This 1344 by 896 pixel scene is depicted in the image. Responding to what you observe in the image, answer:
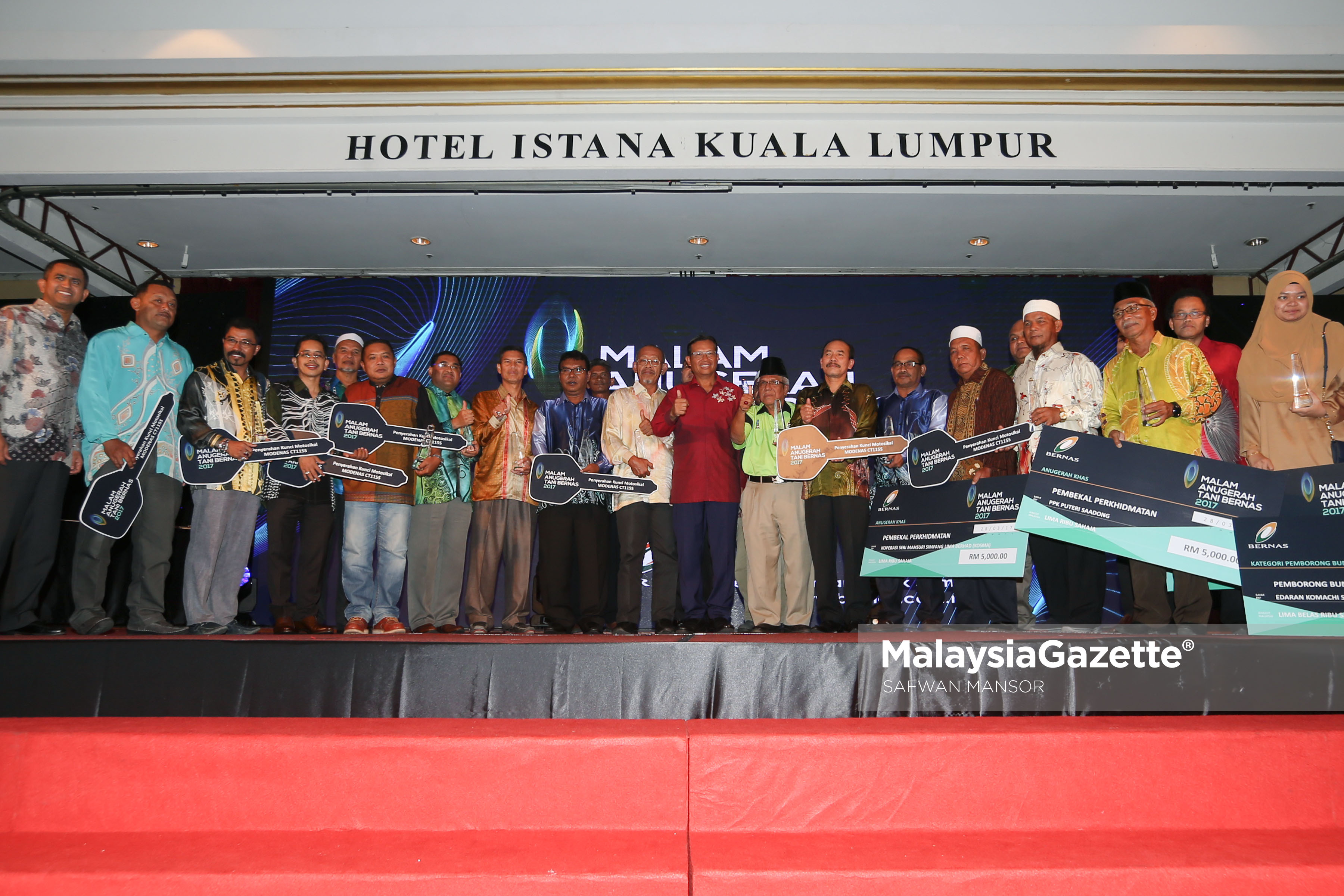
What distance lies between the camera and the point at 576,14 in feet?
15.2

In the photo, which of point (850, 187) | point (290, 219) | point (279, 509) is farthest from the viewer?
point (290, 219)

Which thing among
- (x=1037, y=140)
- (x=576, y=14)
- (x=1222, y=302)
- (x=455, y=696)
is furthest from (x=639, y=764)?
(x=1222, y=302)

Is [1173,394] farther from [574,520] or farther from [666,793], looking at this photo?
[666,793]

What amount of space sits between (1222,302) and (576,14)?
5814 millimetres

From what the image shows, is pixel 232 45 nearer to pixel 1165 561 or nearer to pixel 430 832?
pixel 430 832

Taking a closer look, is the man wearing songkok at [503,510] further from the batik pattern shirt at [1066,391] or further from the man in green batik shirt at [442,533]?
the batik pattern shirt at [1066,391]

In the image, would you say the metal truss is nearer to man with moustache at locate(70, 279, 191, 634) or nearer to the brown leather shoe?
man with moustache at locate(70, 279, 191, 634)

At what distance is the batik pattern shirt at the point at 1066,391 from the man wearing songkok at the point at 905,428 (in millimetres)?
546

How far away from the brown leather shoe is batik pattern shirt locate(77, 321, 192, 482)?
102 centimetres

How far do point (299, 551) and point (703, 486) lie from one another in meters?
2.34

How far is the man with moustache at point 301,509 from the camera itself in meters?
4.36

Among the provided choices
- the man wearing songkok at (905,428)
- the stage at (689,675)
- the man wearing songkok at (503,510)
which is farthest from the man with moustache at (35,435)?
the man wearing songkok at (905,428)

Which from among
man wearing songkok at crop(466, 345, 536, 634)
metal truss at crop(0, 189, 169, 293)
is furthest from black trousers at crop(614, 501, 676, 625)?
metal truss at crop(0, 189, 169, 293)

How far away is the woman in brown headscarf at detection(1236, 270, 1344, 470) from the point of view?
156 inches
